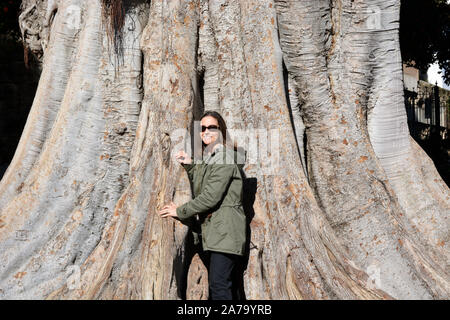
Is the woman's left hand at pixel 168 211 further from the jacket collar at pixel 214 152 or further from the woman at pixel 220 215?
the jacket collar at pixel 214 152

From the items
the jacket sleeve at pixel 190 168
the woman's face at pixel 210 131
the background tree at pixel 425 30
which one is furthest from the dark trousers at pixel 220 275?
the background tree at pixel 425 30

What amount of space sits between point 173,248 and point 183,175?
1.81 feet

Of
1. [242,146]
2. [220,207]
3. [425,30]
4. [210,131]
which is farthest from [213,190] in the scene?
[425,30]

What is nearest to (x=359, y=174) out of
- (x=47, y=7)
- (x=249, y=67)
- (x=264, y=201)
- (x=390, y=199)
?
(x=390, y=199)

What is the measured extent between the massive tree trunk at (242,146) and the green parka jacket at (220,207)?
38 cm

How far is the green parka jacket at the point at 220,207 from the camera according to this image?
3072mm

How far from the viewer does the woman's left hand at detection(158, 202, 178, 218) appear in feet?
10.9

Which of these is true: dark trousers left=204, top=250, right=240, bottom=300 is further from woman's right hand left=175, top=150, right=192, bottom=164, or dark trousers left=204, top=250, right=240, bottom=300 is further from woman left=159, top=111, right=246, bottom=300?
woman's right hand left=175, top=150, right=192, bottom=164

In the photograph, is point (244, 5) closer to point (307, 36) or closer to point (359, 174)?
point (307, 36)

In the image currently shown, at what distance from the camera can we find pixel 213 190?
3076 millimetres

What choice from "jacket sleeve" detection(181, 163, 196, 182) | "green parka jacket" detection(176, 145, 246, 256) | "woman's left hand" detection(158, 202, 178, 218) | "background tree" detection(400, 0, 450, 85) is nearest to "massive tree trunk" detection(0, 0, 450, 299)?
"woman's left hand" detection(158, 202, 178, 218)

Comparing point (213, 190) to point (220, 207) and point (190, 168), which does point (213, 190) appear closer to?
point (220, 207)

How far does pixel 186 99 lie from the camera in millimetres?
3822

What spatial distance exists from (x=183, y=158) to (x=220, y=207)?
22.6 inches
